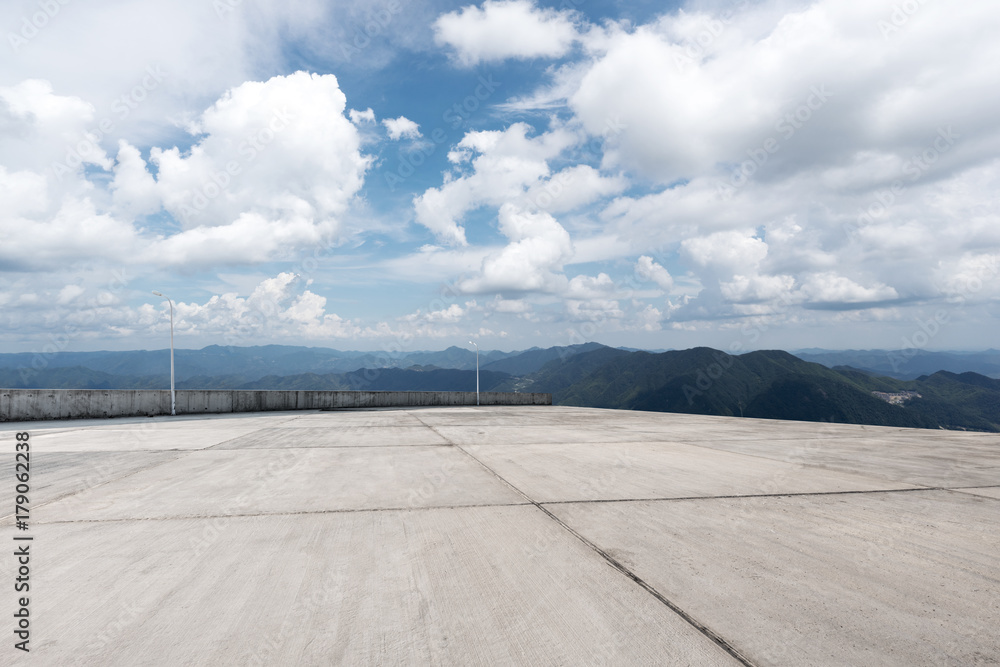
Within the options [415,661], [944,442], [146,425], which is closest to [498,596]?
[415,661]

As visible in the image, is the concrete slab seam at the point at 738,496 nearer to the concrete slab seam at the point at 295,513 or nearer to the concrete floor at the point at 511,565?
the concrete floor at the point at 511,565

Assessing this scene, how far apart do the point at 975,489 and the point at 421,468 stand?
866cm

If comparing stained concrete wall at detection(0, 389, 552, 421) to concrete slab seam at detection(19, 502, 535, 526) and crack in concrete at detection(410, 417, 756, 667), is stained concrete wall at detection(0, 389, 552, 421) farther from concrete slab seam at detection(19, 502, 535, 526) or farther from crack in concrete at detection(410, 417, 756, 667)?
crack in concrete at detection(410, 417, 756, 667)

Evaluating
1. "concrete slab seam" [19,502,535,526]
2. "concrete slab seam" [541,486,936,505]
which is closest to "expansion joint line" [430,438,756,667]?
"concrete slab seam" [541,486,936,505]

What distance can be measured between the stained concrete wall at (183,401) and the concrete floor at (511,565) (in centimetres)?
1537

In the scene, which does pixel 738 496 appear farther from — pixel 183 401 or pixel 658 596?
pixel 183 401

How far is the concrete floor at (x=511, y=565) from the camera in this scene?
2953 millimetres

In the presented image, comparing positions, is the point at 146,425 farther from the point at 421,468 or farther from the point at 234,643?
the point at 234,643

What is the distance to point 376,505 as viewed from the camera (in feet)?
20.0

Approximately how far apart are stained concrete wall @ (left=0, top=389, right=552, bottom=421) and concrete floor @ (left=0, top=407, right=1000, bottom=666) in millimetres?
15370

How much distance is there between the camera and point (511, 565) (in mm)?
4156

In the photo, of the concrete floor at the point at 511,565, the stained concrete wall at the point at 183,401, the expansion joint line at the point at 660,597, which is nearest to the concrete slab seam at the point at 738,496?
the concrete floor at the point at 511,565

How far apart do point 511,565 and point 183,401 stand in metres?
25.6

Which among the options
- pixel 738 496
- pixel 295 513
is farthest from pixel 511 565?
pixel 738 496
